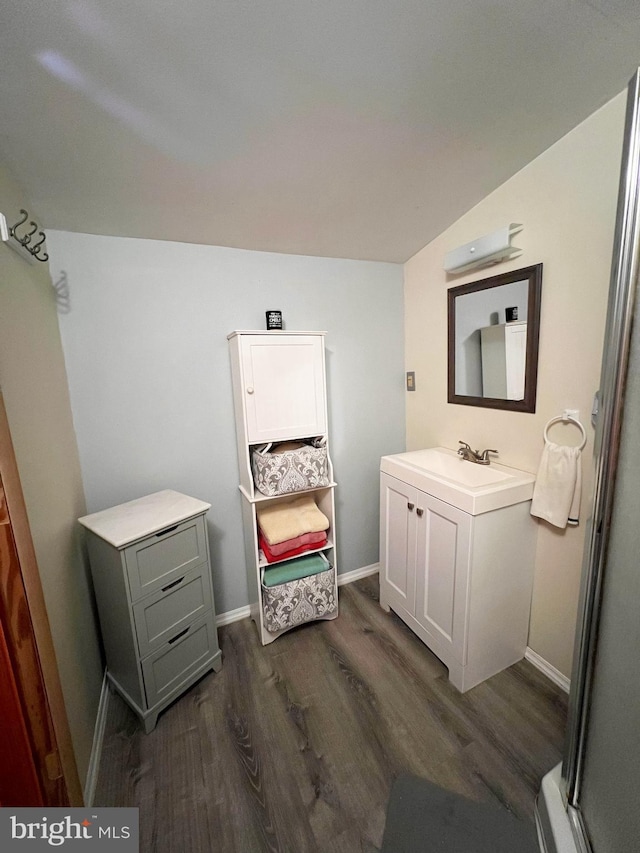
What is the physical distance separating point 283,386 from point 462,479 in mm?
1119

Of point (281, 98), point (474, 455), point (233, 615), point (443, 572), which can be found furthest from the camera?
point (233, 615)

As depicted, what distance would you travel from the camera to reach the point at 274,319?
5.86ft

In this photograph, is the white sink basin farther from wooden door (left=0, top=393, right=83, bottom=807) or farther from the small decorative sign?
wooden door (left=0, top=393, right=83, bottom=807)

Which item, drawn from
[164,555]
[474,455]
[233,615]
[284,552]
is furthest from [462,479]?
[233,615]

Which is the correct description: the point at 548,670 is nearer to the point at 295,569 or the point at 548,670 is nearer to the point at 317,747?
the point at 317,747

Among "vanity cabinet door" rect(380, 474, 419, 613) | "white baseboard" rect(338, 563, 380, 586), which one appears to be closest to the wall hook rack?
"vanity cabinet door" rect(380, 474, 419, 613)

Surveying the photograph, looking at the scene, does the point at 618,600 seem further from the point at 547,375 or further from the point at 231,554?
the point at 231,554

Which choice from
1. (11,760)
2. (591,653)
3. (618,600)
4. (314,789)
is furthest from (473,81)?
(314,789)

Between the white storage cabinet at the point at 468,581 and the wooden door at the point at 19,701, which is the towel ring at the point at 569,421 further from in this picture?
the wooden door at the point at 19,701

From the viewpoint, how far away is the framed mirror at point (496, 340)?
1501 mm

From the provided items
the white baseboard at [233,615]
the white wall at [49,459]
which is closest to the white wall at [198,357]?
the white baseboard at [233,615]

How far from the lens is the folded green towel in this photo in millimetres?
1790

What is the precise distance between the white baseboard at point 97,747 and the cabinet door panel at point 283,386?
1.38m

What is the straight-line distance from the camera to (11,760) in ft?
2.79
